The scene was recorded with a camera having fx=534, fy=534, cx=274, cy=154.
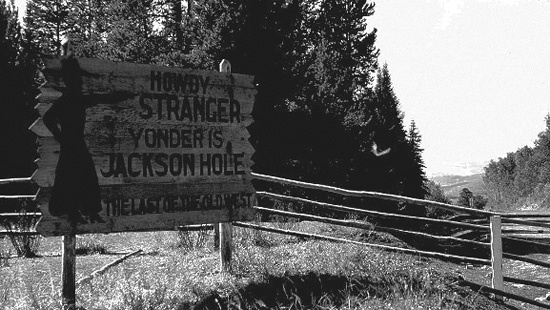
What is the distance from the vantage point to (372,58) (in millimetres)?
44500

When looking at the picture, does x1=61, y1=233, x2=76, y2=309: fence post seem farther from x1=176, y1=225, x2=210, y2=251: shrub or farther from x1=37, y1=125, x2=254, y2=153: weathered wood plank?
x1=176, y1=225, x2=210, y2=251: shrub

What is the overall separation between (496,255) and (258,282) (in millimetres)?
3749

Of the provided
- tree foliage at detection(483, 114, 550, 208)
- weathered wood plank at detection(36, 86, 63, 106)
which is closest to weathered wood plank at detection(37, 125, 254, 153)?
weathered wood plank at detection(36, 86, 63, 106)

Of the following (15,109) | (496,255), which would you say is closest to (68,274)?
(496,255)

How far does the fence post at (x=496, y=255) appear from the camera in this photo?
24.8 ft

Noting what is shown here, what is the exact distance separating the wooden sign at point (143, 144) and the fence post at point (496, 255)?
3.74 m

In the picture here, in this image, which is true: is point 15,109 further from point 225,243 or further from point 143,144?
point 143,144

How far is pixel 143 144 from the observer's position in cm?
554

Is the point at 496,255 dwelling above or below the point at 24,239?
below

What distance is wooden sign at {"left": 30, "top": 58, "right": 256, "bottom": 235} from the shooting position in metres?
5.05

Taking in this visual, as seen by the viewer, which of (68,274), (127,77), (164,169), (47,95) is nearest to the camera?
(47,95)

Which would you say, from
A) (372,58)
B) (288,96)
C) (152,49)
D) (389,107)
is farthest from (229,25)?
(389,107)

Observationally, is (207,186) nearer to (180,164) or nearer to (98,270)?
(180,164)

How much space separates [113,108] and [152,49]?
21.8 m
